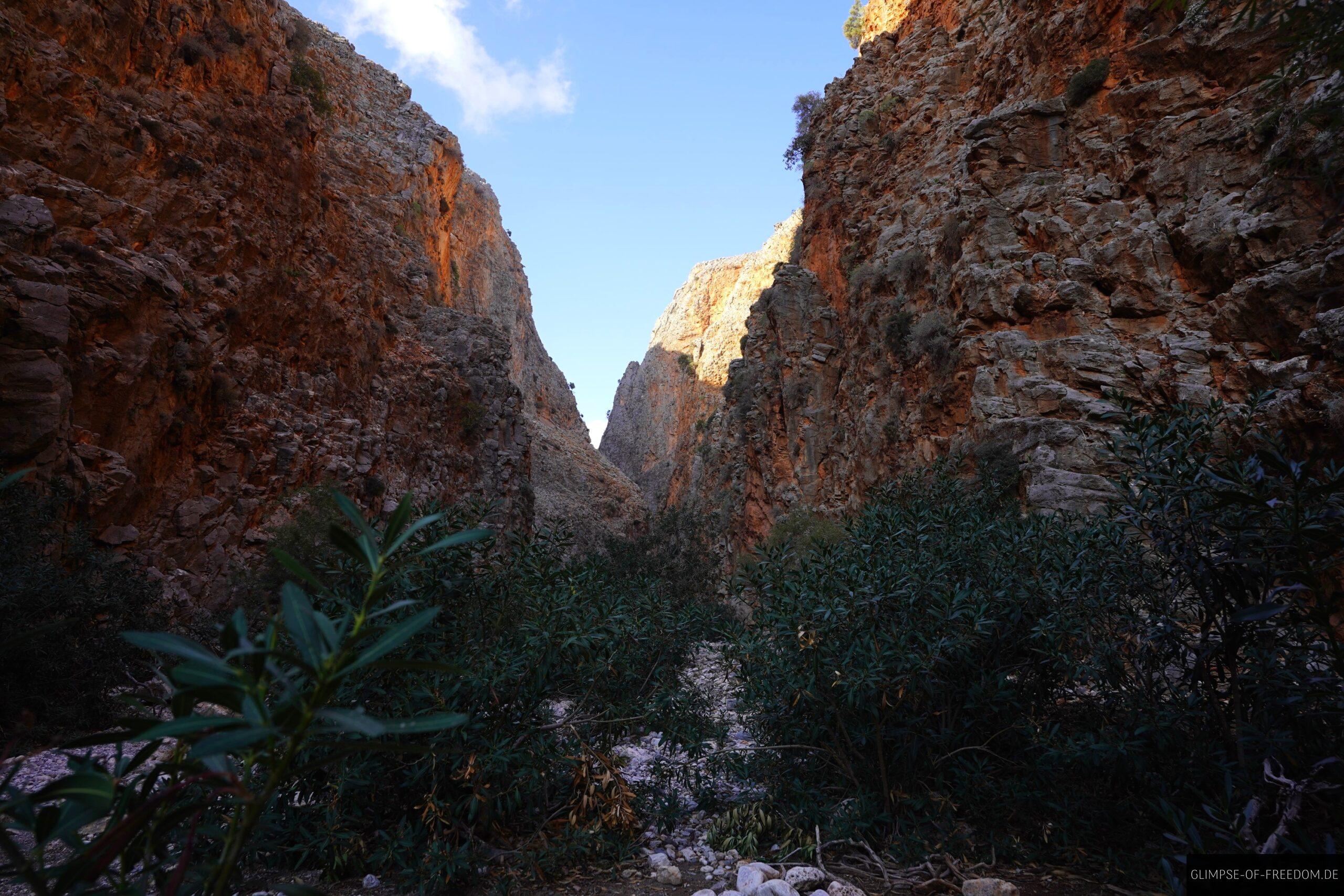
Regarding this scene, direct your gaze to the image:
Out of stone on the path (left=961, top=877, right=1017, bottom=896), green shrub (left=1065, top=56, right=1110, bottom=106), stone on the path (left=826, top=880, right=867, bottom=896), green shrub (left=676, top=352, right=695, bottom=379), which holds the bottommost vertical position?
stone on the path (left=826, top=880, right=867, bottom=896)

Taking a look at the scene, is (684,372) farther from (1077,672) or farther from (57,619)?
(1077,672)

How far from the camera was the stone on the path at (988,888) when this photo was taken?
141 inches

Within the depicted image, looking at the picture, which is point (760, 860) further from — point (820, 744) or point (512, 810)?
point (512, 810)

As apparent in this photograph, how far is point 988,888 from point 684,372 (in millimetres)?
57112

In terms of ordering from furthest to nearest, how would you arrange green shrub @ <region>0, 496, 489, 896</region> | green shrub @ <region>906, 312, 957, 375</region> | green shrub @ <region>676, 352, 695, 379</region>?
1. green shrub @ <region>676, 352, 695, 379</region>
2. green shrub @ <region>906, 312, 957, 375</region>
3. green shrub @ <region>0, 496, 489, 896</region>

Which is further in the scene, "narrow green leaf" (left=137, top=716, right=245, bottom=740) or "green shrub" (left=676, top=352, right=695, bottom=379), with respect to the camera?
"green shrub" (left=676, top=352, right=695, bottom=379)

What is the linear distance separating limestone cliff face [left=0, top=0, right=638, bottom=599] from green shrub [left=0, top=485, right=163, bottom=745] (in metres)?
1.15

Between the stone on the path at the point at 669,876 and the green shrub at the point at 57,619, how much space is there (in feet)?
19.7

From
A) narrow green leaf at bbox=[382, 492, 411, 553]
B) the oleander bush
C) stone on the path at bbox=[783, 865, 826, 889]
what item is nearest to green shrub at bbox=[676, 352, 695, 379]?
the oleander bush

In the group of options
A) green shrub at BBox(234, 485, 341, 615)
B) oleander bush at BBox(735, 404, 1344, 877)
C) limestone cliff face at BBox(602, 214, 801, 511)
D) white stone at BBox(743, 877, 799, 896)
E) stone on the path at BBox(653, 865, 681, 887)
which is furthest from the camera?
limestone cliff face at BBox(602, 214, 801, 511)

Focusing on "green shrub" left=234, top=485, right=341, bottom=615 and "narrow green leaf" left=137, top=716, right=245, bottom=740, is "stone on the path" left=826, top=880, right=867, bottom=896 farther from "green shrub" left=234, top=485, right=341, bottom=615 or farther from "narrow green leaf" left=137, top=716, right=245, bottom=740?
"green shrub" left=234, top=485, right=341, bottom=615

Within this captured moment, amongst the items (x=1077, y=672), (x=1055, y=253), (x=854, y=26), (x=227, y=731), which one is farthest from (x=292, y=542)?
(x=854, y=26)

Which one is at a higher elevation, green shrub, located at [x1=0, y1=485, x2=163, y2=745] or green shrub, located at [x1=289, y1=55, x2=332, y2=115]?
green shrub, located at [x1=289, y1=55, x2=332, y2=115]

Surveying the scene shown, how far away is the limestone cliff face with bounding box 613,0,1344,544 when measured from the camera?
379 inches
